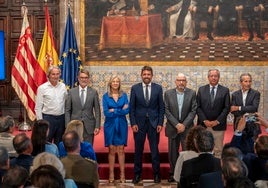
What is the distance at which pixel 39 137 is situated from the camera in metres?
5.12

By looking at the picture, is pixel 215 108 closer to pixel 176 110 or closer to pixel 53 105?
pixel 176 110

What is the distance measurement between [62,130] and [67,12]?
4245mm

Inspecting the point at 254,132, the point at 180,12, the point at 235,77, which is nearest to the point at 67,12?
the point at 180,12

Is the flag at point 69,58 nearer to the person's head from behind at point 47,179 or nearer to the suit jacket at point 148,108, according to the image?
the suit jacket at point 148,108

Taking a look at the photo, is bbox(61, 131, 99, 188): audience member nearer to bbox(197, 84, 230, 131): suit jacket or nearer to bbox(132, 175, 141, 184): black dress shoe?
bbox(132, 175, 141, 184): black dress shoe

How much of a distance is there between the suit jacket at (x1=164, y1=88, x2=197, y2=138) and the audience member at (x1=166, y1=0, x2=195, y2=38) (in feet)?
11.7

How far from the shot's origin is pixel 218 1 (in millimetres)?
10742

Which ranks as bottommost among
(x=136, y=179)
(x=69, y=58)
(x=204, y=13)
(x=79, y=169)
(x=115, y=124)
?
(x=136, y=179)

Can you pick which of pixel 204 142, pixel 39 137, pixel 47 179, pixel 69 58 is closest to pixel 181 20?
pixel 69 58

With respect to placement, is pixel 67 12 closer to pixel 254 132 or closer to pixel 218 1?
pixel 218 1

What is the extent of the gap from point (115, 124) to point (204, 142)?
3162 millimetres

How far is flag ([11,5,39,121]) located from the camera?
32.1ft

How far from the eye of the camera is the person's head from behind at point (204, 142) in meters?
4.39

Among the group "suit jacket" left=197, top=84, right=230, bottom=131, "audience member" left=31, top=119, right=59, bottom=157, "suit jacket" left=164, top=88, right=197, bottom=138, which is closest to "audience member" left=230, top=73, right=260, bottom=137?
"suit jacket" left=197, top=84, right=230, bottom=131
